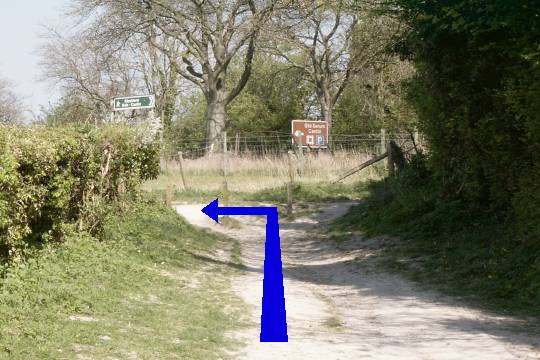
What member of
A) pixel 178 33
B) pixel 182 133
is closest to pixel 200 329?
pixel 178 33

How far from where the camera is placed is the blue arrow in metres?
8.71

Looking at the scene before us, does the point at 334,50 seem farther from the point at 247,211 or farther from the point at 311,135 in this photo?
the point at 247,211

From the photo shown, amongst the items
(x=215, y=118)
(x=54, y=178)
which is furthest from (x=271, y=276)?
(x=215, y=118)

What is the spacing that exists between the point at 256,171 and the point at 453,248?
18.3 metres

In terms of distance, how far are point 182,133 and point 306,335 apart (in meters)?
59.3

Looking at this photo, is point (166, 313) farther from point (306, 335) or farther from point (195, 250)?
point (195, 250)

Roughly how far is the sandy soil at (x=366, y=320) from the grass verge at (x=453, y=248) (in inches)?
19.8

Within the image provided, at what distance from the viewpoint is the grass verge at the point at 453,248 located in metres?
10.3

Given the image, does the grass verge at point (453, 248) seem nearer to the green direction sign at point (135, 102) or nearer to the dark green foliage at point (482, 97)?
the dark green foliage at point (482, 97)

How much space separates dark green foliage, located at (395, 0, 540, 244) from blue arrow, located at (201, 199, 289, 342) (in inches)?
150

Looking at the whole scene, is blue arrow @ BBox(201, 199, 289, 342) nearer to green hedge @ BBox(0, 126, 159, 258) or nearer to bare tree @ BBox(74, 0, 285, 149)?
green hedge @ BBox(0, 126, 159, 258)

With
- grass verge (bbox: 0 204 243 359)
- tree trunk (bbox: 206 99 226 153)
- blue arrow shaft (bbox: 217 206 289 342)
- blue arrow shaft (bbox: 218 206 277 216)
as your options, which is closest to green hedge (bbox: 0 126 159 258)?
grass verge (bbox: 0 204 243 359)

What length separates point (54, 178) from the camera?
33.8 feet

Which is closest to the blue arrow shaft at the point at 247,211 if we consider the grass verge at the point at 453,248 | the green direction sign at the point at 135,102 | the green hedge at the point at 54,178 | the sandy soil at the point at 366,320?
the grass verge at the point at 453,248
